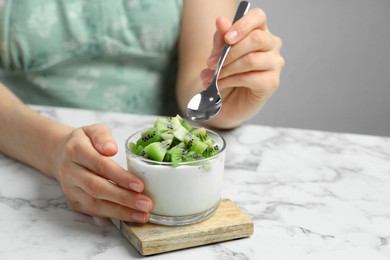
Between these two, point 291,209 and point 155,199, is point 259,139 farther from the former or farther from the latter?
point 155,199

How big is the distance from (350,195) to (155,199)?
12.3 inches

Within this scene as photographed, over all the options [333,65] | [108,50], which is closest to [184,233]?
[108,50]

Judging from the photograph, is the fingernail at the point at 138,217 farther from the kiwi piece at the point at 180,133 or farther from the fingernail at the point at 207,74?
the fingernail at the point at 207,74

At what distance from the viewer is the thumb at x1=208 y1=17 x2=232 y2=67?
96 cm

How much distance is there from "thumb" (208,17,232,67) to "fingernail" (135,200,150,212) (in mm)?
298

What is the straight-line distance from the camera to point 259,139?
1.12 m

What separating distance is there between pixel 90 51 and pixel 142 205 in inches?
28.1

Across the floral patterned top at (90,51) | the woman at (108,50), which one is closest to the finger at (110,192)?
the woman at (108,50)

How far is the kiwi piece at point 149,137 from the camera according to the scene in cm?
78

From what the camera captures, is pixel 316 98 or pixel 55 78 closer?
pixel 55 78

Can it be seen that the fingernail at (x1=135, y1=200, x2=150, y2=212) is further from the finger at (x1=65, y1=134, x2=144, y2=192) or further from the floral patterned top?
the floral patterned top

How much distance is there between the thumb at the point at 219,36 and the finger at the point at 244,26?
0.01 meters

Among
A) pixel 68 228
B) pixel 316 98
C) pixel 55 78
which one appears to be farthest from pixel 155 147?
pixel 316 98

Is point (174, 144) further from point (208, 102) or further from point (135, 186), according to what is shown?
point (208, 102)
